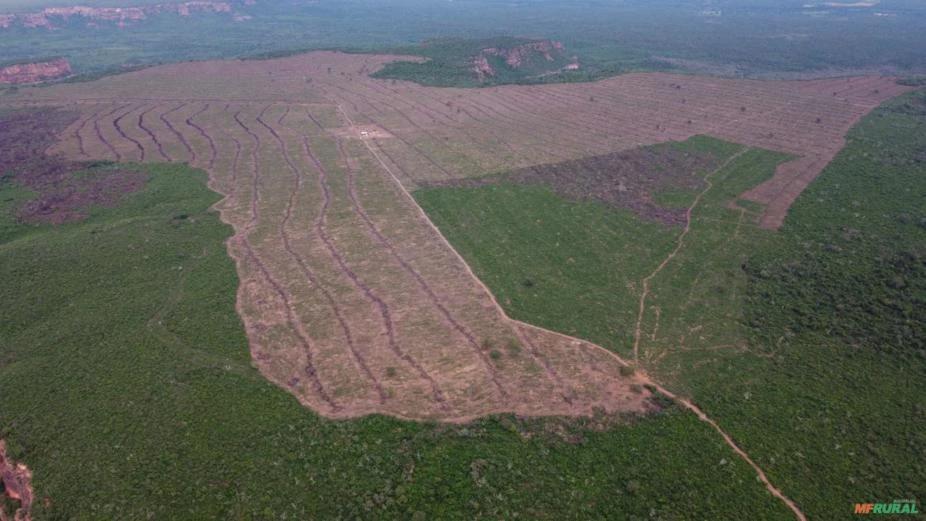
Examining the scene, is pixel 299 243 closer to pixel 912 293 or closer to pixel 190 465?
pixel 190 465

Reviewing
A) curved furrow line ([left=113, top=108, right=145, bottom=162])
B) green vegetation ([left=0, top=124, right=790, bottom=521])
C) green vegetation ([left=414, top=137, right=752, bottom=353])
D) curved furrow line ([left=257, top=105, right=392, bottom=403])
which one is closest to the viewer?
green vegetation ([left=0, top=124, right=790, bottom=521])

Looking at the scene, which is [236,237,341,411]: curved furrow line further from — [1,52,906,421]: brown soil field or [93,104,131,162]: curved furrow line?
[93,104,131,162]: curved furrow line

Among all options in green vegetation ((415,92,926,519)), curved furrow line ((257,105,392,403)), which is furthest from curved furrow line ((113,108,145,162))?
green vegetation ((415,92,926,519))

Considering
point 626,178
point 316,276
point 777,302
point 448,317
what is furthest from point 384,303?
point 626,178

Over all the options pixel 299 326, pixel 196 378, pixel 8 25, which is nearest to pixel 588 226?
pixel 299 326

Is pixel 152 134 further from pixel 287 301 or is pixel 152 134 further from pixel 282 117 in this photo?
pixel 287 301

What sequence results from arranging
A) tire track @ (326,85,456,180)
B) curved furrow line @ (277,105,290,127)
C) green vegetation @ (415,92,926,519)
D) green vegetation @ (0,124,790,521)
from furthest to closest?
curved furrow line @ (277,105,290,127), tire track @ (326,85,456,180), green vegetation @ (415,92,926,519), green vegetation @ (0,124,790,521)
